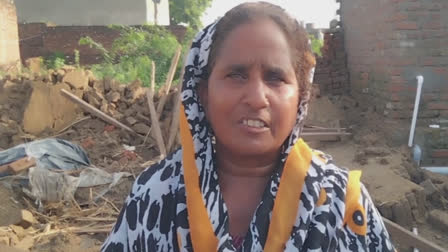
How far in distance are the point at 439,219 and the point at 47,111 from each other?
5.46 metres

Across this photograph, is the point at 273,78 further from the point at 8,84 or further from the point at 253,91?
the point at 8,84

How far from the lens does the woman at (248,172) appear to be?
124 centimetres

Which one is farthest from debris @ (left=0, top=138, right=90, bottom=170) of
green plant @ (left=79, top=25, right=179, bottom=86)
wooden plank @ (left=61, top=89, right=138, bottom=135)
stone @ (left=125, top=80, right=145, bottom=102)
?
green plant @ (left=79, top=25, right=179, bottom=86)

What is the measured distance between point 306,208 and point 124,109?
632cm

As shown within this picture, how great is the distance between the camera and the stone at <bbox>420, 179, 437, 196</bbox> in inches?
176

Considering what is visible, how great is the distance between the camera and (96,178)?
17.1 ft

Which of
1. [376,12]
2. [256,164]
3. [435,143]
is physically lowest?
[435,143]

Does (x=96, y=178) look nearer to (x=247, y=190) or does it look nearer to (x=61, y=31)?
(x=247, y=190)

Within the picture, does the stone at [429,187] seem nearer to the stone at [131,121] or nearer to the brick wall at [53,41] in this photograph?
the stone at [131,121]

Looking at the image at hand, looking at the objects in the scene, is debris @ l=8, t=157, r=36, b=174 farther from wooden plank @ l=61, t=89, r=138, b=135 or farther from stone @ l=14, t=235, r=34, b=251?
wooden plank @ l=61, t=89, r=138, b=135

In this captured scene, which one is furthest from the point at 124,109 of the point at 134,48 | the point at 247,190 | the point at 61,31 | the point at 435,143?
the point at 61,31

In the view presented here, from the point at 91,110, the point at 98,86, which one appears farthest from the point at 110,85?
the point at 91,110

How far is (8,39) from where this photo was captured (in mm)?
13094

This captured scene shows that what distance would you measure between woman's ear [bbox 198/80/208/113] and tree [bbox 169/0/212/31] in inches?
1266
